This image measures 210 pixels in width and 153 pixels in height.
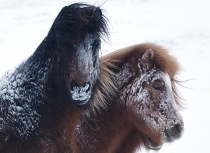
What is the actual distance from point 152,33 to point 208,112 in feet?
17.2

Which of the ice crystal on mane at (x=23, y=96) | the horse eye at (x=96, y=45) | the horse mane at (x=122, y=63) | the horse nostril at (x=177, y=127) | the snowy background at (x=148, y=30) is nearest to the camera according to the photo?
the ice crystal on mane at (x=23, y=96)

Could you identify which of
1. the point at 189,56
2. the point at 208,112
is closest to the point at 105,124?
the point at 208,112

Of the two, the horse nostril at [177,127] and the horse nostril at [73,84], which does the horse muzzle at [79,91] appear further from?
the horse nostril at [177,127]

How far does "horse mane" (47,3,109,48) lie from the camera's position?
98.0 inches

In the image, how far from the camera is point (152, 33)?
12.5 m

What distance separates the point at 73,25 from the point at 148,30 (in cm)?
1047

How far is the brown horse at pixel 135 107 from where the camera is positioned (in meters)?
3.48

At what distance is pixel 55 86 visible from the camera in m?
2.54

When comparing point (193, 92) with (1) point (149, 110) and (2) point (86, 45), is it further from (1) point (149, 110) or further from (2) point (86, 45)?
(2) point (86, 45)

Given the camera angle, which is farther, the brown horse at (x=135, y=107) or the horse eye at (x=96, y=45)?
the brown horse at (x=135, y=107)

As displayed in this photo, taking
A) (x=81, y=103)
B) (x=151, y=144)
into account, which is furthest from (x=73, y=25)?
(x=151, y=144)

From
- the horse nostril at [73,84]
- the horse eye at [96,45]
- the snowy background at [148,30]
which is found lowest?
the snowy background at [148,30]

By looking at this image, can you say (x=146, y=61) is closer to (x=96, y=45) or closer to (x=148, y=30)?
(x=96, y=45)

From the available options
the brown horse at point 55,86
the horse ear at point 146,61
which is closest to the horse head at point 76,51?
the brown horse at point 55,86
